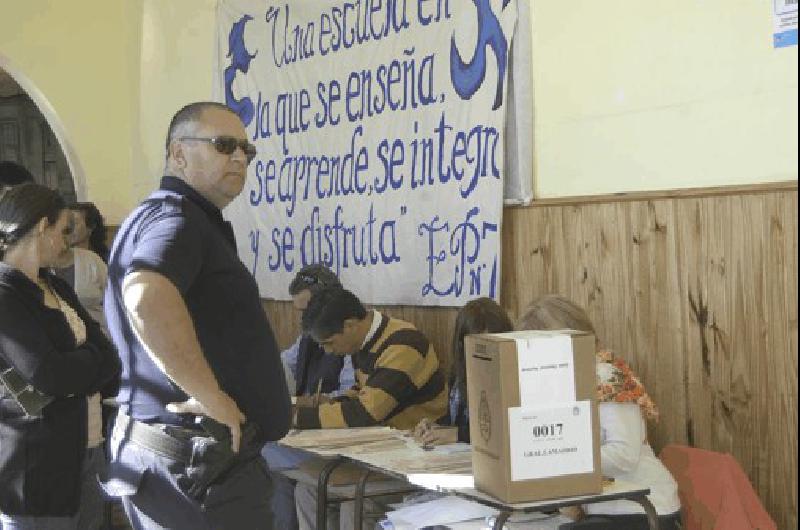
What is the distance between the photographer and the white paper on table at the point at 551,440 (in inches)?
130

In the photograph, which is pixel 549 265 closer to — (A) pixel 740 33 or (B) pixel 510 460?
A: (A) pixel 740 33

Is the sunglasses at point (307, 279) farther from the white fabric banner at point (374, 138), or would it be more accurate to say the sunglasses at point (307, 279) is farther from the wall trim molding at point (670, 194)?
the wall trim molding at point (670, 194)

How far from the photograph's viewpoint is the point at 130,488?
309 centimetres

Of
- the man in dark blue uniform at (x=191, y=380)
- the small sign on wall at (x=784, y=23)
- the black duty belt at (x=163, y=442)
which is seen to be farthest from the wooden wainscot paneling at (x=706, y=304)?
the black duty belt at (x=163, y=442)

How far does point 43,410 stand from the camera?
385 centimetres

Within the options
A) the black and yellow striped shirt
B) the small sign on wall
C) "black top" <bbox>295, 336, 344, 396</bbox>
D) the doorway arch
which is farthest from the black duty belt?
the doorway arch

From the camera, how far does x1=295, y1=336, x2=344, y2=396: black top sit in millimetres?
5508

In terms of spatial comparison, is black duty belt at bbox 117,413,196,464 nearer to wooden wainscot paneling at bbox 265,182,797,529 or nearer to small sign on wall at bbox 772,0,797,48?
wooden wainscot paneling at bbox 265,182,797,529

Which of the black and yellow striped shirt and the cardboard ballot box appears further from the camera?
the black and yellow striped shirt

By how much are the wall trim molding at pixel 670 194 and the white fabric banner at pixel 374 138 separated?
1.02 ft

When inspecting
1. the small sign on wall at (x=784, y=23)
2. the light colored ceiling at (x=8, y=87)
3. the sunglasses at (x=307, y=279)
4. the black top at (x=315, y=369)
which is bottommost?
the black top at (x=315, y=369)

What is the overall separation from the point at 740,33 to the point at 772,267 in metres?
0.76

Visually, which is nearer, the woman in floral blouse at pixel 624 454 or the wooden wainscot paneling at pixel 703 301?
the woman in floral blouse at pixel 624 454

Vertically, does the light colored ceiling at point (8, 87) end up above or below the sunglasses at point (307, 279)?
above
